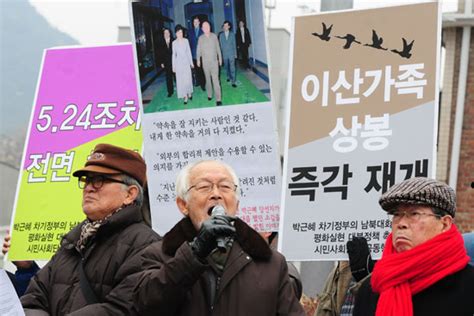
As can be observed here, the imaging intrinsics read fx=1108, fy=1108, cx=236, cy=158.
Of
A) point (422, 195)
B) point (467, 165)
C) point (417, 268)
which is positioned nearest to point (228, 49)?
point (422, 195)

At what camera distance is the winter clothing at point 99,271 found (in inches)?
197

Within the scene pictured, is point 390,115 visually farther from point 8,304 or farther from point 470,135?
point 470,135

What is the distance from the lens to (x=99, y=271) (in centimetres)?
520

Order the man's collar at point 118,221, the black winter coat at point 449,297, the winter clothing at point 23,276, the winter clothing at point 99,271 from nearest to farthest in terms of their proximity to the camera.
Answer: the black winter coat at point 449,297 < the winter clothing at point 99,271 < the man's collar at point 118,221 < the winter clothing at point 23,276

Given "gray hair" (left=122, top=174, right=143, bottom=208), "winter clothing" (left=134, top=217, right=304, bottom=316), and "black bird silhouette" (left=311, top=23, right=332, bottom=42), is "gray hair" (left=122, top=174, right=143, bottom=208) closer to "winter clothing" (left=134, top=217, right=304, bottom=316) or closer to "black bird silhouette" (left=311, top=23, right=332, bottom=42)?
"winter clothing" (left=134, top=217, right=304, bottom=316)

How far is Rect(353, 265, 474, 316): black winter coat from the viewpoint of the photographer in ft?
14.7

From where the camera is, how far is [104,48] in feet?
26.0

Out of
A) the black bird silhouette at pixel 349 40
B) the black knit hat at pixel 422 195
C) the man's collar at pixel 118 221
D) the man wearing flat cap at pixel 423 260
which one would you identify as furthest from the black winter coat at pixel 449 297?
the black bird silhouette at pixel 349 40

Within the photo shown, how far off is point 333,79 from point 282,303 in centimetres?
196

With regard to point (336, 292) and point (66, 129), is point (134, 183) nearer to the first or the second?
point (336, 292)

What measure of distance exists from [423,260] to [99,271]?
5.17 feet

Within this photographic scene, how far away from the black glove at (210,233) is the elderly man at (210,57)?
2.36m

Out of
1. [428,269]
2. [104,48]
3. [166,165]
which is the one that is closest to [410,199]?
[428,269]

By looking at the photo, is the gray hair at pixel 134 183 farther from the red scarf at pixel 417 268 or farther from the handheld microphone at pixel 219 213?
the red scarf at pixel 417 268
